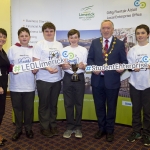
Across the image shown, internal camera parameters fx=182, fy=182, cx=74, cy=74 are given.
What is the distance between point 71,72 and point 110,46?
0.77 meters

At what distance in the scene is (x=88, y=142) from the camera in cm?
303

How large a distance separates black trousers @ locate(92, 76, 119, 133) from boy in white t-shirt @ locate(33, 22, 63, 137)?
0.70 meters

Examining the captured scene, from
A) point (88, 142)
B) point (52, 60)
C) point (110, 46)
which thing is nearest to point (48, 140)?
point (88, 142)

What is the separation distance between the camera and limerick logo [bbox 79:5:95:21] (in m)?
3.83

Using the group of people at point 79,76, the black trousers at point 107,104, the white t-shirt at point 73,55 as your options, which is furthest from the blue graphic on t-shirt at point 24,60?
the black trousers at point 107,104

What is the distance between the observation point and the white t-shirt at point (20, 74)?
2.94 meters

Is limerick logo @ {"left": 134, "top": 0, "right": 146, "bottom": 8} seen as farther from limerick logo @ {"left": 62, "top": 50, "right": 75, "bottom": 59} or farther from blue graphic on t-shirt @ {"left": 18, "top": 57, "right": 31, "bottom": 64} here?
blue graphic on t-shirt @ {"left": 18, "top": 57, "right": 31, "bottom": 64}

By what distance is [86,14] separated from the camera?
3.86 metres

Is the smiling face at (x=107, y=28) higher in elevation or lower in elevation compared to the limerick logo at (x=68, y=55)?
higher

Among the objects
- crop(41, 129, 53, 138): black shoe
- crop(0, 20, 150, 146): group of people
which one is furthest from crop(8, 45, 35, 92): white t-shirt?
crop(41, 129, 53, 138): black shoe

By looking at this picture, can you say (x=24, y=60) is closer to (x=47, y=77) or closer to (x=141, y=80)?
(x=47, y=77)

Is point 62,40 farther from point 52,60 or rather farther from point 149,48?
point 149,48

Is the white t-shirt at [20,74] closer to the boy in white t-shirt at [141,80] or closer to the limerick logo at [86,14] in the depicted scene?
the limerick logo at [86,14]

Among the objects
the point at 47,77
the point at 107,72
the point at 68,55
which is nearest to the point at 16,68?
the point at 47,77
